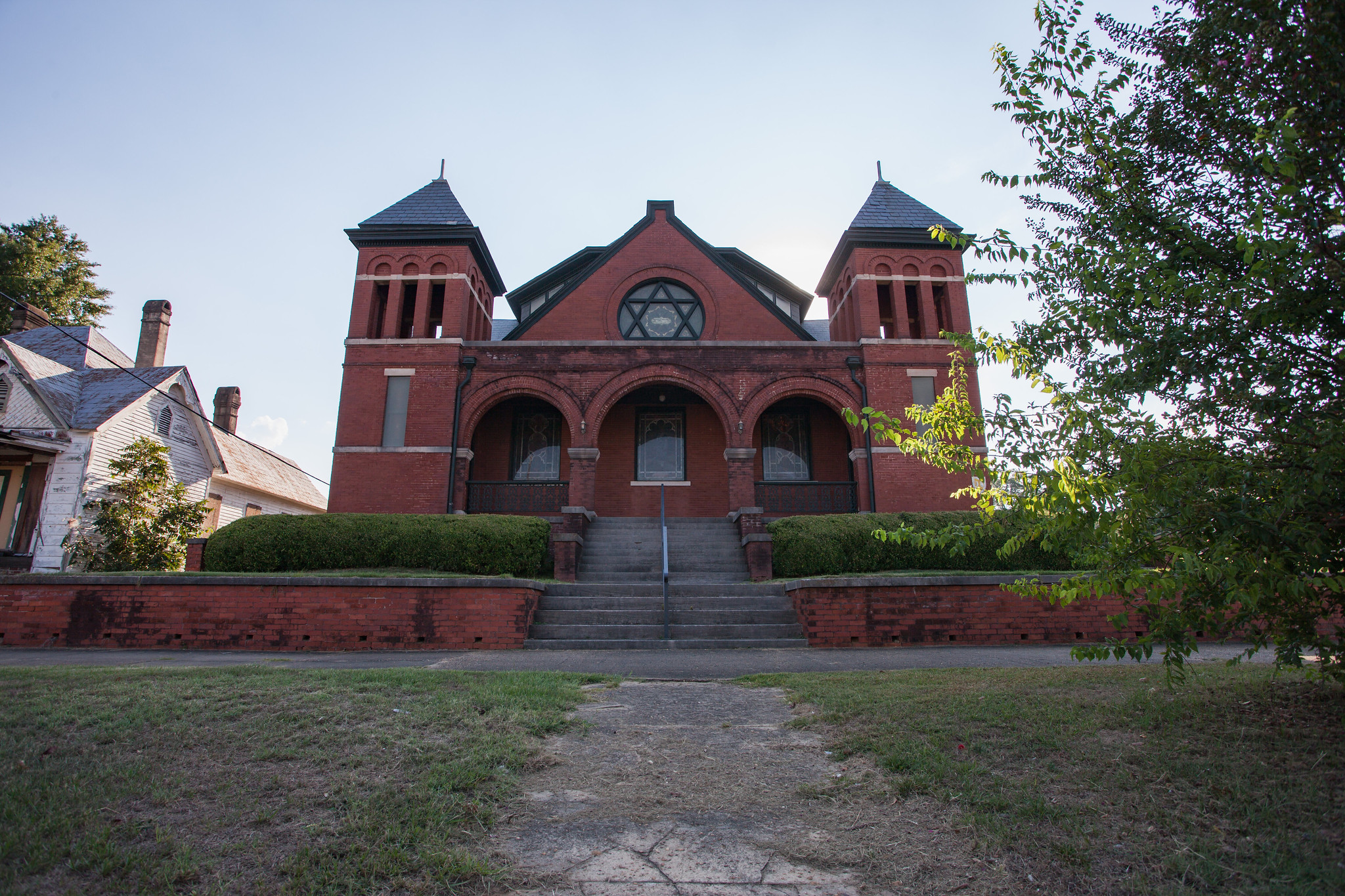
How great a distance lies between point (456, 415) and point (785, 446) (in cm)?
803

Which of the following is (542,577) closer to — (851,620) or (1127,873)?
(851,620)

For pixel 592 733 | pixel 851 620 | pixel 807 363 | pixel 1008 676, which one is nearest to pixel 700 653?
pixel 851 620

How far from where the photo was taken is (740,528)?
14.0m

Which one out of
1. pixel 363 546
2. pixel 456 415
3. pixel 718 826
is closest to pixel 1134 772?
pixel 718 826

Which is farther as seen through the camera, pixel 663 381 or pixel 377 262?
pixel 377 262

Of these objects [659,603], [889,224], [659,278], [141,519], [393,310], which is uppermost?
[889,224]

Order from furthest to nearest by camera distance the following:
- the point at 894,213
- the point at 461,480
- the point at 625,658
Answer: the point at 894,213 → the point at 461,480 → the point at 625,658

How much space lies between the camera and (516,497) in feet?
52.5

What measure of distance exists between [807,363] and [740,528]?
4640 millimetres

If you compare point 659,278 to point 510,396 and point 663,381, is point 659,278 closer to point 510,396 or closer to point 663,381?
point 663,381

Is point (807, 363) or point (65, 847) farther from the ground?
point (807, 363)

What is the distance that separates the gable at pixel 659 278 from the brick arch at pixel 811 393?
167 cm

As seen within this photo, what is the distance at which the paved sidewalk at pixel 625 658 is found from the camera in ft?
23.0

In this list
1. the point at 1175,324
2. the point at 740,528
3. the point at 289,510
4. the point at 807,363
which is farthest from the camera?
the point at 289,510
